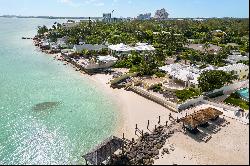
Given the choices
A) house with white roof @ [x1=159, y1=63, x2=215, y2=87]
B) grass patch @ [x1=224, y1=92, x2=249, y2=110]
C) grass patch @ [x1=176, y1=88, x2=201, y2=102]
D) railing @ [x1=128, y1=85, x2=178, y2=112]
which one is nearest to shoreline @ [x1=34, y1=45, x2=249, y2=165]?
railing @ [x1=128, y1=85, x2=178, y2=112]

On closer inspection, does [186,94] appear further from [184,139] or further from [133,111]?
[184,139]

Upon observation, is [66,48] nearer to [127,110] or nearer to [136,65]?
[136,65]

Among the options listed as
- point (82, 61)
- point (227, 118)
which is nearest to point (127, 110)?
point (227, 118)

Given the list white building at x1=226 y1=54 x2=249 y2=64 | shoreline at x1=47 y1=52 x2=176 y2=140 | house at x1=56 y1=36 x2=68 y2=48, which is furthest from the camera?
house at x1=56 y1=36 x2=68 y2=48

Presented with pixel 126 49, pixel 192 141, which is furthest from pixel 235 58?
pixel 192 141

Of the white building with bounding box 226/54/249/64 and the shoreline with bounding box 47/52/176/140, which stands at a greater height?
the white building with bounding box 226/54/249/64

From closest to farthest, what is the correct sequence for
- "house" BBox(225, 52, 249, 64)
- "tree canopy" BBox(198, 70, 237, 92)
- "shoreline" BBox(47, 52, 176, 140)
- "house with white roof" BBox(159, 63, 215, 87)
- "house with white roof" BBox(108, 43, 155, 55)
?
"shoreline" BBox(47, 52, 176, 140) < "tree canopy" BBox(198, 70, 237, 92) < "house with white roof" BBox(159, 63, 215, 87) < "house" BBox(225, 52, 249, 64) < "house with white roof" BBox(108, 43, 155, 55)

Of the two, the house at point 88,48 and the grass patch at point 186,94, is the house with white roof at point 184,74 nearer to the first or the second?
the grass patch at point 186,94

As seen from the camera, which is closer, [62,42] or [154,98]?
[154,98]

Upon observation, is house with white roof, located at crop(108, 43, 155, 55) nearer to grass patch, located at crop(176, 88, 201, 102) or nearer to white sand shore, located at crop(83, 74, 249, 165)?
grass patch, located at crop(176, 88, 201, 102)
